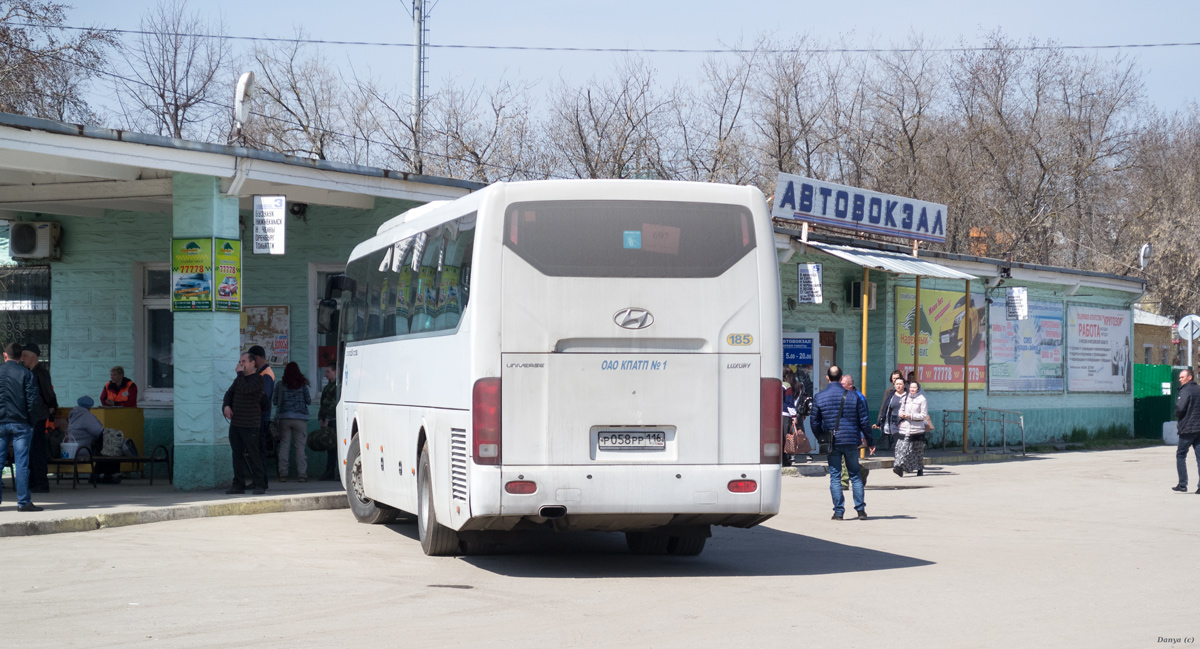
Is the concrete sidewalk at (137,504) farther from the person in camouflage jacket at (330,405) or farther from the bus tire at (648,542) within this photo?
the bus tire at (648,542)

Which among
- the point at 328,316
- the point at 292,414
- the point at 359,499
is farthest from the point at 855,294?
the point at 359,499

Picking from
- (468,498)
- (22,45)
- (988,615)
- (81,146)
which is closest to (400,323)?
(468,498)

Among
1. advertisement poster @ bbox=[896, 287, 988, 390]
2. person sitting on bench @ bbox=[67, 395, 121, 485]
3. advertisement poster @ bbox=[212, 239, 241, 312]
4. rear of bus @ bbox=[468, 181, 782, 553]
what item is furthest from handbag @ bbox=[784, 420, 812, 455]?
rear of bus @ bbox=[468, 181, 782, 553]

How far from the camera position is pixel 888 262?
25406mm

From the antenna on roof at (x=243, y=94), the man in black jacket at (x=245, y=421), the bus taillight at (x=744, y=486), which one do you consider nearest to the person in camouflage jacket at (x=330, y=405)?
the man in black jacket at (x=245, y=421)

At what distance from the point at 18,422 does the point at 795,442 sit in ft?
41.6

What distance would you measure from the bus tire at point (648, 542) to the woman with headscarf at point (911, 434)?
11.1 meters

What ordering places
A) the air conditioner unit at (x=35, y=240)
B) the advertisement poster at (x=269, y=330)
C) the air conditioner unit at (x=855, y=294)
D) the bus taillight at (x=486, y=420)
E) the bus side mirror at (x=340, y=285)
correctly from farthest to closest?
the air conditioner unit at (x=855, y=294) → the air conditioner unit at (x=35, y=240) → the advertisement poster at (x=269, y=330) → the bus side mirror at (x=340, y=285) → the bus taillight at (x=486, y=420)

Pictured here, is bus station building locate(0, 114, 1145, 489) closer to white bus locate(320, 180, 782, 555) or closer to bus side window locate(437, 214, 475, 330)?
white bus locate(320, 180, 782, 555)

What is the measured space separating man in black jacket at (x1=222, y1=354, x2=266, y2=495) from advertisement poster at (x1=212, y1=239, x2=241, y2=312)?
85 centimetres

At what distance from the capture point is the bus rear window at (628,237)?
10.1 m

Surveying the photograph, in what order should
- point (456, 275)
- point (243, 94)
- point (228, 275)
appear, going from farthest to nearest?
point (243, 94)
point (228, 275)
point (456, 275)

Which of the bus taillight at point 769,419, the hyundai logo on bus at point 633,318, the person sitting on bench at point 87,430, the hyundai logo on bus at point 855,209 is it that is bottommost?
the person sitting on bench at point 87,430

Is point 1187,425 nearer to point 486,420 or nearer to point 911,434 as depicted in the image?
point 911,434
